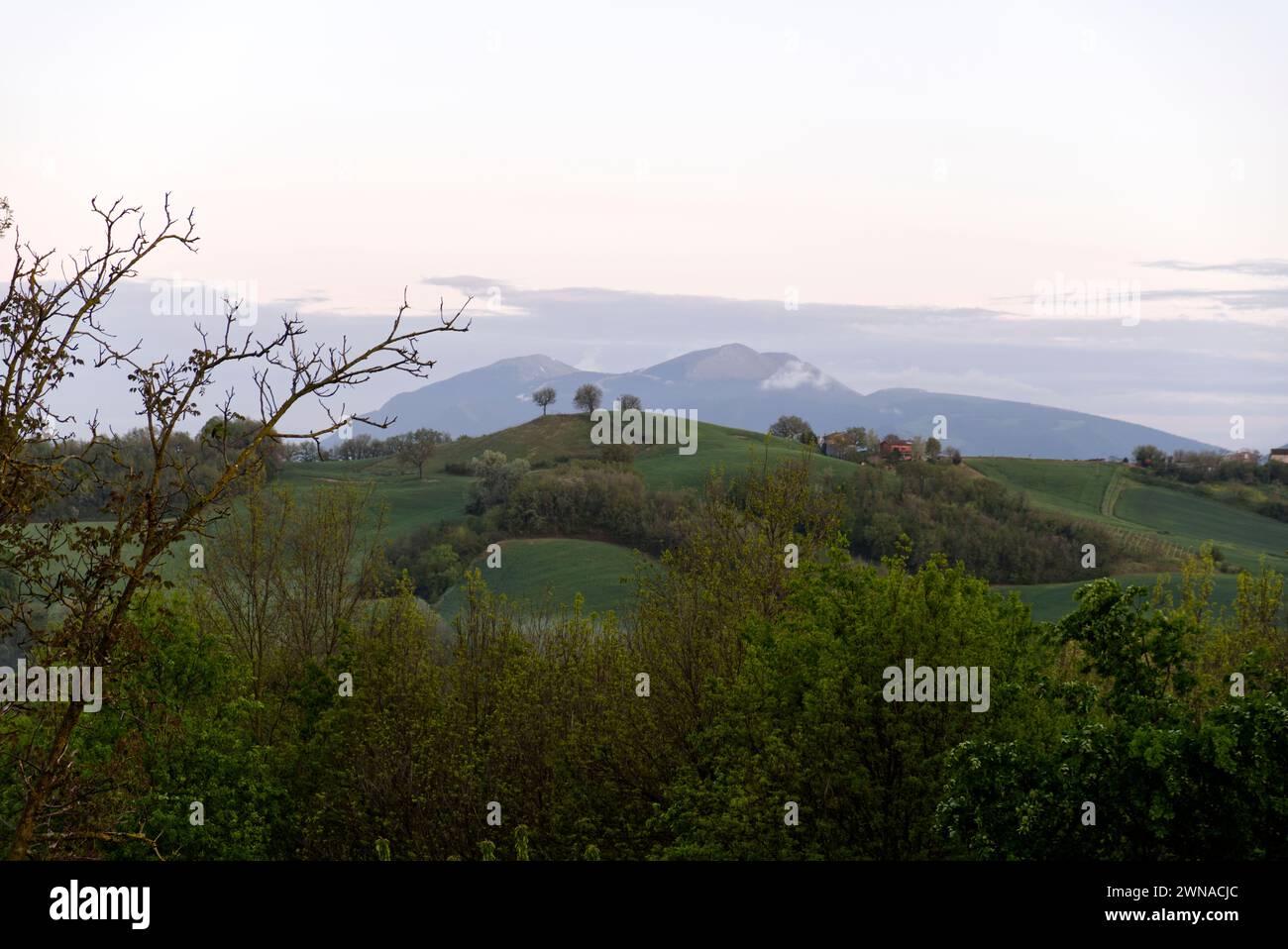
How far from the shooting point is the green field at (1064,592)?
7481 cm

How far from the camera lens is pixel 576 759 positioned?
26203 millimetres

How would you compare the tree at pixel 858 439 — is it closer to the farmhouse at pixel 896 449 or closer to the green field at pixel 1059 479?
the farmhouse at pixel 896 449

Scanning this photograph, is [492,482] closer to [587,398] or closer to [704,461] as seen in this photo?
[704,461]

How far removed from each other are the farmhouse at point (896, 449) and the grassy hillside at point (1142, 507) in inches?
313

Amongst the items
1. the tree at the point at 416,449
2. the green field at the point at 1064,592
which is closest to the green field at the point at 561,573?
the green field at the point at 1064,592

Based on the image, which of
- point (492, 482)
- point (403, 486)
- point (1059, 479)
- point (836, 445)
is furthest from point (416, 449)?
point (1059, 479)

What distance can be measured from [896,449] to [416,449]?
5553cm

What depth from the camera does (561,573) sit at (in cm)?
8194

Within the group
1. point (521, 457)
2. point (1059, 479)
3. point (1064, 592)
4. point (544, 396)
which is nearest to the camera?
point (1064, 592)

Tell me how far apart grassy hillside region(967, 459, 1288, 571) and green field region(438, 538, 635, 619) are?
46531 mm

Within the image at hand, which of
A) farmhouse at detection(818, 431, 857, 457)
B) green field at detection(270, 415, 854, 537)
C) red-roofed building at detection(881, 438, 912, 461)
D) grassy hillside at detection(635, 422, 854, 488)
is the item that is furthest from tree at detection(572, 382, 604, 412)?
red-roofed building at detection(881, 438, 912, 461)

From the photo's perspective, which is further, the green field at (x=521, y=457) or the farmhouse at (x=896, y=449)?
the farmhouse at (x=896, y=449)
